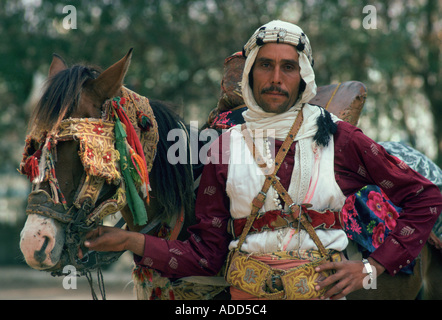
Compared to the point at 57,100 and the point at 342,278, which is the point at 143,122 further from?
the point at 342,278

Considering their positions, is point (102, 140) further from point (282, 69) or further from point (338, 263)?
point (338, 263)

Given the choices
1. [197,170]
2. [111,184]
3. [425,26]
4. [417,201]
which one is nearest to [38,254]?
[111,184]

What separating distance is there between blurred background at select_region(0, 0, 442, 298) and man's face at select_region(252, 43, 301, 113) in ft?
24.2

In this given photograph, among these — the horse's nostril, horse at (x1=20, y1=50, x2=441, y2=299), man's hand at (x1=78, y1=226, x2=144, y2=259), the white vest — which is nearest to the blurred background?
horse at (x1=20, y1=50, x2=441, y2=299)

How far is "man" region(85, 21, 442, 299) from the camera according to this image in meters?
2.37

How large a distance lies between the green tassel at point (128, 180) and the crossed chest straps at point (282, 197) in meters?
0.48

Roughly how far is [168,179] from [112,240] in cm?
53

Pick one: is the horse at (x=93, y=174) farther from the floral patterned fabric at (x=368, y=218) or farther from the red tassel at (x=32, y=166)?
the floral patterned fabric at (x=368, y=218)

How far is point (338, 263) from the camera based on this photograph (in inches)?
91.5

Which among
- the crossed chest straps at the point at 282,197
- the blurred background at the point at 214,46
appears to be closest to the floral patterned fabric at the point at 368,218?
the crossed chest straps at the point at 282,197

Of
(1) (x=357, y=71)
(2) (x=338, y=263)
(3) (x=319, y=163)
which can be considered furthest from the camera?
(1) (x=357, y=71)

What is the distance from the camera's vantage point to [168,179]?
111 inches

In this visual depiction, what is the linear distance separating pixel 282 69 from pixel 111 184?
956mm

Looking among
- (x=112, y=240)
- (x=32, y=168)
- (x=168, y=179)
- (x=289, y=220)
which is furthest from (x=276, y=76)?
(x=32, y=168)
